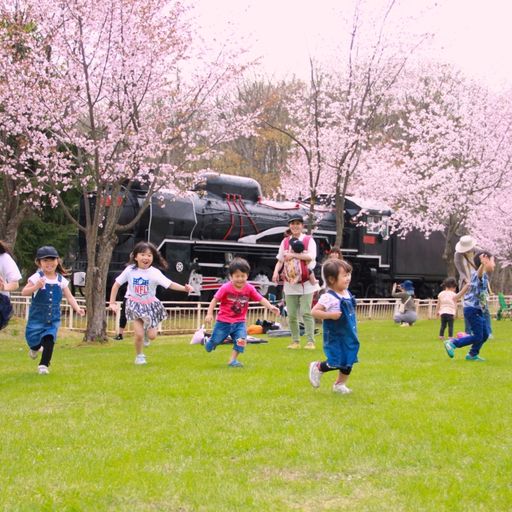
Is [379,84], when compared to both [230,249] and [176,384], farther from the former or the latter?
[176,384]

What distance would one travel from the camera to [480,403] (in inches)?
266

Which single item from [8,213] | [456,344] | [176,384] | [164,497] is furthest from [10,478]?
[8,213]

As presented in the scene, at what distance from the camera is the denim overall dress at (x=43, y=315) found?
8.81 meters

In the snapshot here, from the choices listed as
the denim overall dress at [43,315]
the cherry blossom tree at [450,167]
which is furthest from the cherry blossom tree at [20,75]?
the cherry blossom tree at [450,167]

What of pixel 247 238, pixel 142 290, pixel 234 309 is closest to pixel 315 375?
pixel 234 309

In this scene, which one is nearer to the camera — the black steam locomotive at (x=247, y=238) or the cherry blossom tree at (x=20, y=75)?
the cherry blossom tree at (x=20, y=75)

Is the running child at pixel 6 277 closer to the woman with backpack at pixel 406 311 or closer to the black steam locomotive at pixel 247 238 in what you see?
the black steam locomotive at pixel 247 238

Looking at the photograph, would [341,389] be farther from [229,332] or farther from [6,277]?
[6,277]

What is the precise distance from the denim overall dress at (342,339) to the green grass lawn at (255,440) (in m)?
0.34

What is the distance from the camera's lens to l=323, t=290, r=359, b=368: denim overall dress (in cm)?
729

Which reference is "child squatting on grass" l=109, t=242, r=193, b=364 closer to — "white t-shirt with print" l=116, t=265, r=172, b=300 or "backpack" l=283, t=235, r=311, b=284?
"white t-shirt with print" l=116, t=265, r=172, b=300

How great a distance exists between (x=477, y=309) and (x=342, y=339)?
3544 mm

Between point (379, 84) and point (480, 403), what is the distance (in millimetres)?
17456

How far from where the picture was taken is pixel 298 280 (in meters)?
11.8
